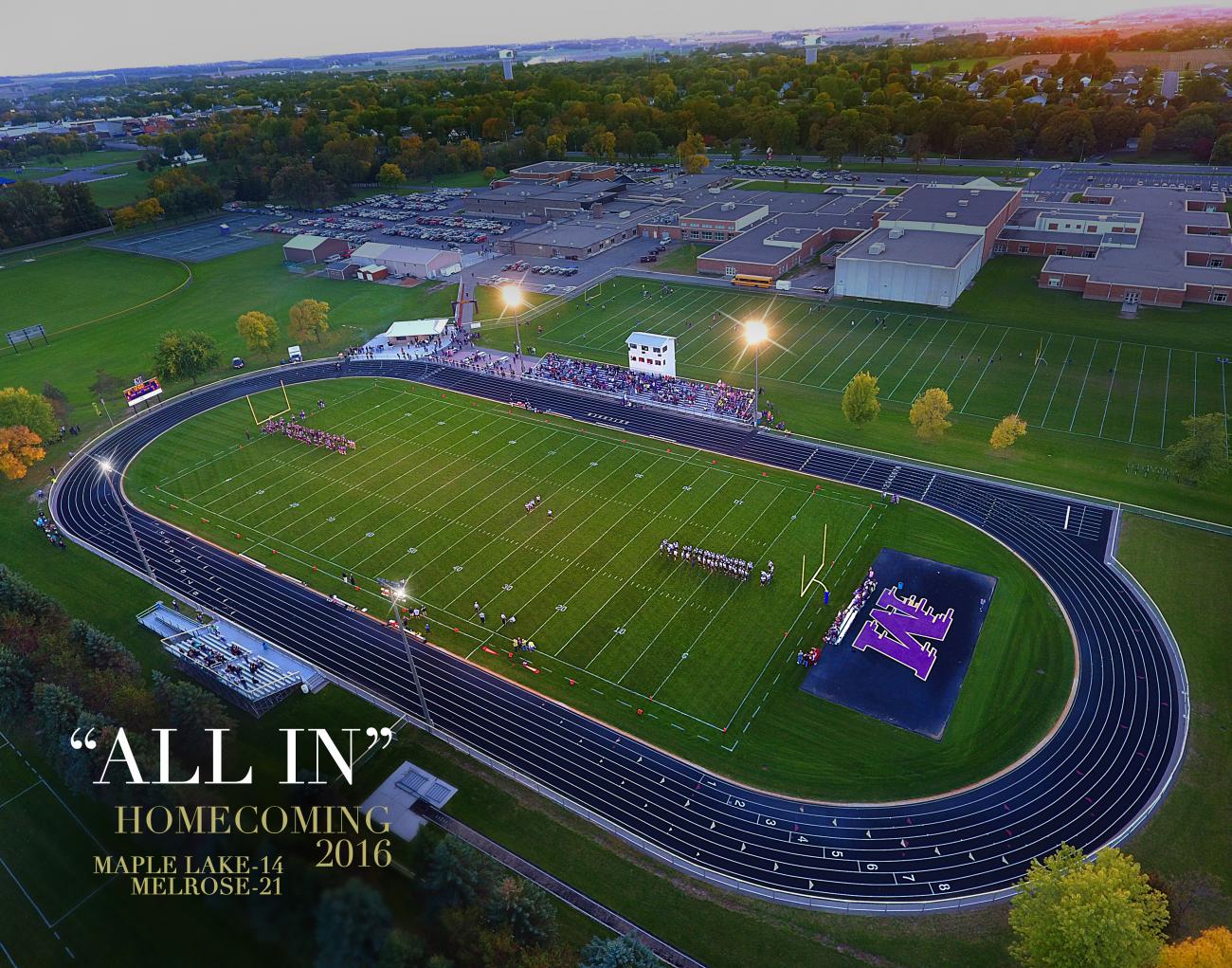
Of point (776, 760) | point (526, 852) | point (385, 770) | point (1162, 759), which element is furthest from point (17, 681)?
point (1162, 759)

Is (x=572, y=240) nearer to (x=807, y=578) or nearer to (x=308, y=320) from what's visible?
(x=308, y=320)

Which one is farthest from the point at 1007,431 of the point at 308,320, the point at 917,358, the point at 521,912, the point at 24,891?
the point at 308,320

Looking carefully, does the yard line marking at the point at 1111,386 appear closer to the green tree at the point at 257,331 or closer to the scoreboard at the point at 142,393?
the green tree at the point at 257,331

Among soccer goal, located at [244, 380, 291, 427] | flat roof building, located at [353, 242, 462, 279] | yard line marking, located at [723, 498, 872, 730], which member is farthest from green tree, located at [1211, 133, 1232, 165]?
soccer goal, located at [244, 380, 291, 427]

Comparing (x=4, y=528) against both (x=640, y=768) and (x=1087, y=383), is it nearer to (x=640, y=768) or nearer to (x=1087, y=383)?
(x=640, y=768)

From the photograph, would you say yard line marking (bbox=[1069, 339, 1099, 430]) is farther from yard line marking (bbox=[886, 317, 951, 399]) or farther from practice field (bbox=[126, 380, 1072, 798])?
practice field (bbox=[126, 380, 1072, 798])

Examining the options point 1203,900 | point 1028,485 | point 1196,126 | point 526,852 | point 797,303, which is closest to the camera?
point 1203,900

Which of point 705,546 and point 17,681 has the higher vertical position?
point 17,681
